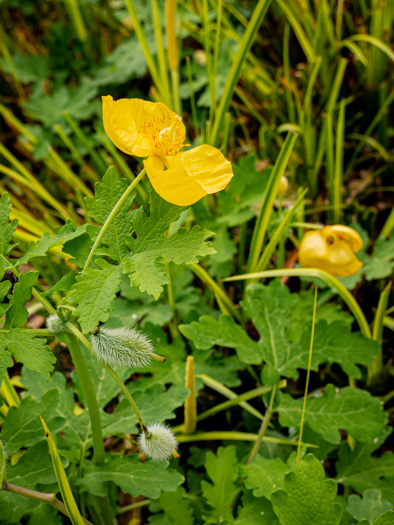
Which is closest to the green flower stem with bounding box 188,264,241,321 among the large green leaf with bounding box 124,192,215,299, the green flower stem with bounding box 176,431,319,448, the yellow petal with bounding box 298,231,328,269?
the yellow petal with bounding box 298,231,328,269

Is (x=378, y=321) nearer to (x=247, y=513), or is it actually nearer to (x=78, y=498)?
(x=247, y=513)

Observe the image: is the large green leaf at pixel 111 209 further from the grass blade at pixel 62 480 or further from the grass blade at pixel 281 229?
the grass blade at pixel 281 229

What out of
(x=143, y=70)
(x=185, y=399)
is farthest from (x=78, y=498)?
(x=143, y=70)

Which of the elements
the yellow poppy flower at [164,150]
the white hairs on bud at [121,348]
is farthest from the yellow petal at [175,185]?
the white hairs on bud at [121,348]

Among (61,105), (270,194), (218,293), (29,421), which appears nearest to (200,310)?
(218,293)

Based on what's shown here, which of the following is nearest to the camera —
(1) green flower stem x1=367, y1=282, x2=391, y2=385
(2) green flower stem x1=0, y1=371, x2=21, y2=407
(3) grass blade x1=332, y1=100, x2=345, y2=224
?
(2) green flower stem x1=0, y1=371, x2=21, y2=407

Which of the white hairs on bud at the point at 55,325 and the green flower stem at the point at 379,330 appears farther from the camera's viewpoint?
the green flower stem at the point at 379,330

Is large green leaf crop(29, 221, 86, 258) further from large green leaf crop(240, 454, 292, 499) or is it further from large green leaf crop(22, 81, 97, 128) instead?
large green leaf crop(22, 81, 97, 128)
